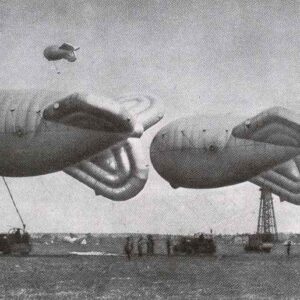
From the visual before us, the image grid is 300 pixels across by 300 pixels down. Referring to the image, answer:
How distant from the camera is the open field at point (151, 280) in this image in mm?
52500

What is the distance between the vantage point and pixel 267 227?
113 m

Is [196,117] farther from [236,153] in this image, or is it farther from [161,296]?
[161,296]

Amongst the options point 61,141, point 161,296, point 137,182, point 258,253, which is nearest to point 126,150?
point 137,182

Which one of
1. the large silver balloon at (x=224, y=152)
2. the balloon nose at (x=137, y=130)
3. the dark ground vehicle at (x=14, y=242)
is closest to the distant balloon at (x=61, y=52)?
the balloon nose at (x=137, y=130)

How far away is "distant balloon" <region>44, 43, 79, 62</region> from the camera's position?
55.4 m

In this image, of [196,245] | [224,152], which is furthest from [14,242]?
[224,152]

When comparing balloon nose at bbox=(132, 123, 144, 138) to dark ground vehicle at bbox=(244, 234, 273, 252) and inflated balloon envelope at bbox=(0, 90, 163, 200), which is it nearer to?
inflated balloon envelope at bbox=(0, 90, 163, 200)

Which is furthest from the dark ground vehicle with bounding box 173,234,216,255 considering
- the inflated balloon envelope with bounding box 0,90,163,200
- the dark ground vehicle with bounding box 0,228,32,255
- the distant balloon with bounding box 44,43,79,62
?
the distant balloon with bounding box 44,43,79,62

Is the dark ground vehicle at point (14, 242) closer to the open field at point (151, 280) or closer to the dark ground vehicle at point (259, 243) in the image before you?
the open field at point (151, 280)

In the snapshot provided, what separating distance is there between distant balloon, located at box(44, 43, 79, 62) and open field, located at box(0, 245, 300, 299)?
1631 centimetres

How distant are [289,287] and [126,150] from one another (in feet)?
51.1

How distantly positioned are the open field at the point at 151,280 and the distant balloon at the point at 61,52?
16311mm

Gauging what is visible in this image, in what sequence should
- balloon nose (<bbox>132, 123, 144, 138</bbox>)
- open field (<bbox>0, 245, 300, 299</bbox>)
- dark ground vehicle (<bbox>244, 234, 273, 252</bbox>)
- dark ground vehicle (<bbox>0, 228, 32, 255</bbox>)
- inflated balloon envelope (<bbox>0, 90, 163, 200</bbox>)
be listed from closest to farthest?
inflated balloon envelope (<bbox>0, 90, 163, 200</bbox>) → open field (<bbox>0, 245, 300, 299</bbox>) → balloon nose (<bbox>132, 123, 144, 138</bbox>) → dark ground vehicle (<bbox>0, 228, 32, 255</bbox>) → dark ground vehicle (<bbox>244, 234, 273, 252</bbox>)

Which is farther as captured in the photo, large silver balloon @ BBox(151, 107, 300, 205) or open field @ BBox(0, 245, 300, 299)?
large silver balloon @ BBox(151, 107, 300, 205)
